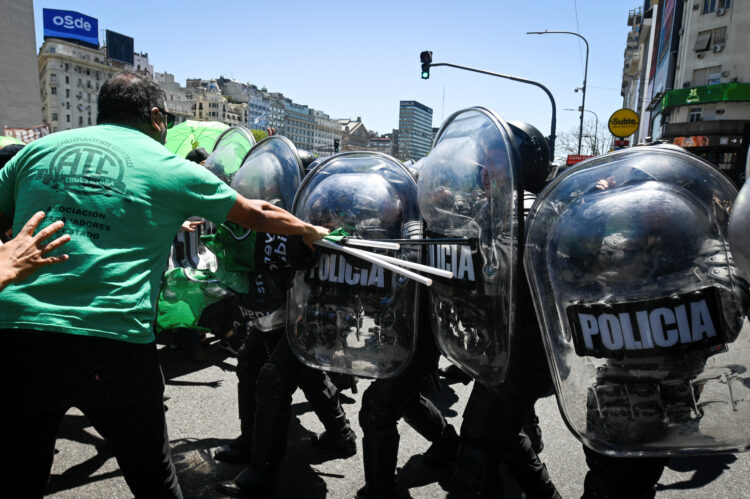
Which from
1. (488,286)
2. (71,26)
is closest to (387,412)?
(488,286)

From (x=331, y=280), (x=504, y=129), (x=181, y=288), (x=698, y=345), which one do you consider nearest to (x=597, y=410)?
(x=698, y=345)

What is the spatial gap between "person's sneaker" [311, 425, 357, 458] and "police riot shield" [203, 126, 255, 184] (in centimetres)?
189

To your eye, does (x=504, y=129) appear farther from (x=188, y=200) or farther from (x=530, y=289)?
(x=188, y=200)

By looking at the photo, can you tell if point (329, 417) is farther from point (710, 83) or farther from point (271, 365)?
point (710, 83)

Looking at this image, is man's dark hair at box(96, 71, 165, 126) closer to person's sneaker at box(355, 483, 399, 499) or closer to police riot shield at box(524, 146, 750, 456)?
police riot shield at box(524, 146, 750, 456)

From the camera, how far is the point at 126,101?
196 cm

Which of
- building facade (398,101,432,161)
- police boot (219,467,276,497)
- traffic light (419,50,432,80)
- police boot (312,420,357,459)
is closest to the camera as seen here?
police boot (219,467,276,497)

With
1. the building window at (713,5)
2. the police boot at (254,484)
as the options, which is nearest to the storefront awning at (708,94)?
the building window at (713,5)

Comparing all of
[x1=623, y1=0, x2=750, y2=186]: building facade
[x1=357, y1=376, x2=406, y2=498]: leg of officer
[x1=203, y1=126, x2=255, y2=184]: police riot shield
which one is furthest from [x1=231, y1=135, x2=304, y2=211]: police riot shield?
[x1=623, y1=0, x2=750, y2=186]: building facade

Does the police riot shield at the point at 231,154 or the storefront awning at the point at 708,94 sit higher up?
the storefront awning at the point at 708,94

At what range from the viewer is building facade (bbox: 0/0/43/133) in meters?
35.7

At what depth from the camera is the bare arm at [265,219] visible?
2033 millimetres

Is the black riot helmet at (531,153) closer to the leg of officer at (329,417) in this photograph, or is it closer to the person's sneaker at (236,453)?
the leg of officer at (329,417)

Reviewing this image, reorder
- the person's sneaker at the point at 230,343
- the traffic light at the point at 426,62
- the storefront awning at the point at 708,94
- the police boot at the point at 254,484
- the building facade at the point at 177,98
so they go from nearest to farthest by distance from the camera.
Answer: the police boot at the point at 254,484
the person's sneaker at the point at 230,343
the traffic light at the point at 426,62
the storefront awning at the point at 708,94
the building facade at the point at 177,98
